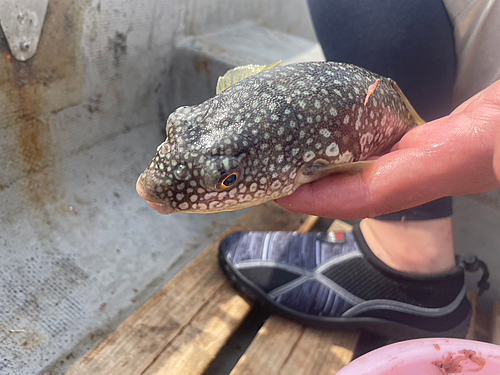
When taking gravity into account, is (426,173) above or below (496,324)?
above

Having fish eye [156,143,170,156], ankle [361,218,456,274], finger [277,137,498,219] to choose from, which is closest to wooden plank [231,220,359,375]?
ankle [361,218,456,274]

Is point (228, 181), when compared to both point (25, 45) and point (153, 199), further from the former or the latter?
point (25, 45)

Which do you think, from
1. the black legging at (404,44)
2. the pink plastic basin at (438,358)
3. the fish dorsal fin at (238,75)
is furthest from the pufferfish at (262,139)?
the pink plastic basin at (438,358)

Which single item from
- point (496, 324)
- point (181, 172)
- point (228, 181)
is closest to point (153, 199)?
point (181, 172)

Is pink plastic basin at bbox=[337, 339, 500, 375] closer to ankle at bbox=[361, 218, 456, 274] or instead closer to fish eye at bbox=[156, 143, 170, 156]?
ankle at bbox=[361, 218, 456, 274]

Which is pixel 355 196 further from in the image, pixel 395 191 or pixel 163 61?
pixel 163 61
